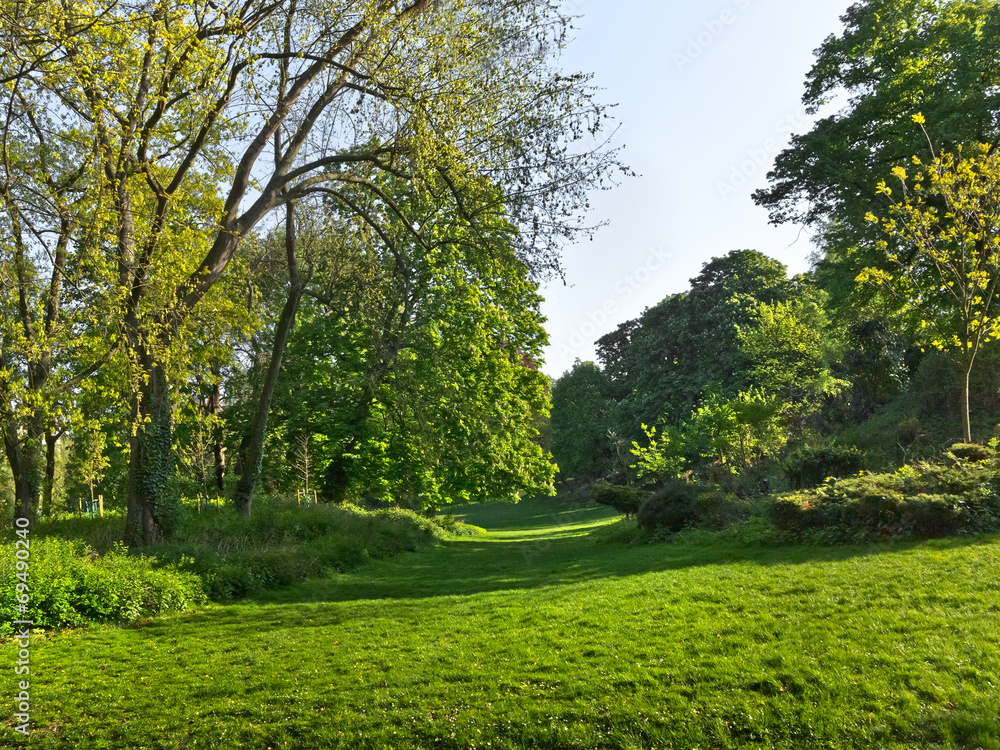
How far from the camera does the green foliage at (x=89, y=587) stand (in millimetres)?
8211

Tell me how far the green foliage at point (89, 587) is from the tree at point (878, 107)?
2115 cm

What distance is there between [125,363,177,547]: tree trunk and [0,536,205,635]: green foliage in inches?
41.9

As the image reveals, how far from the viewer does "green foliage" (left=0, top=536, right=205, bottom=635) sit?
8.21 m

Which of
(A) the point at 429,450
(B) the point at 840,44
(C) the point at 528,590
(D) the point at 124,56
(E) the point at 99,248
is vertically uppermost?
(B) the point at 840,44

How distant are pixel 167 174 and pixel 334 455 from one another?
10736mm

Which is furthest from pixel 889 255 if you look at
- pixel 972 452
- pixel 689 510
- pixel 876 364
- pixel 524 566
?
pixel 876 364

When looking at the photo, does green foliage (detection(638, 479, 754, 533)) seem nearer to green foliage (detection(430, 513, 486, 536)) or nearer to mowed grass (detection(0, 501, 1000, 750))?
mowed grass (detection(0, 501, 1000, 750))

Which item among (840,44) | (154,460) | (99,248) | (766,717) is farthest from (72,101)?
(840,44)

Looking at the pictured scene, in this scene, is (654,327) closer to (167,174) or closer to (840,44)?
(840,44)

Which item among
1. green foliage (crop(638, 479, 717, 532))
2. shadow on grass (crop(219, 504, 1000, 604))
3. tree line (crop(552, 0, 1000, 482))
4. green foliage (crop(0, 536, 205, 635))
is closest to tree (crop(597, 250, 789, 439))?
tree line (crop(552, 0, 1000, 482))

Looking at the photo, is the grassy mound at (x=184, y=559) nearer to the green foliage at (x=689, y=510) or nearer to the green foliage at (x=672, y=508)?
the green foliage at (x=672, y=508)

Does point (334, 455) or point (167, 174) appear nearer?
point (167, 174)

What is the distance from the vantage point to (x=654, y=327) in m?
41.9

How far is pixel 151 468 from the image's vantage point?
39.3 feet
